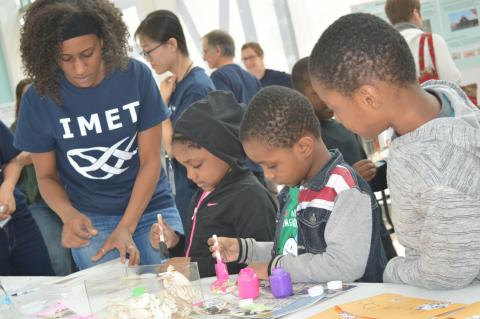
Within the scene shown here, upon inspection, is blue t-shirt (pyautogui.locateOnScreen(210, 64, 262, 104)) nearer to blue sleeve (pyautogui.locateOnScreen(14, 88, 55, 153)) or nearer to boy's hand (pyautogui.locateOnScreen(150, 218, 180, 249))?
blue sleeve (pyautogui.locateOnScreen(14, 88, 55, 153))

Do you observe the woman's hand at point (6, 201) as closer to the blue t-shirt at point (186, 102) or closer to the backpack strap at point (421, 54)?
the blue t-shirt at point (186, 102)

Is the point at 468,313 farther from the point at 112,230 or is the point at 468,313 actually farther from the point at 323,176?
the point at 112,230

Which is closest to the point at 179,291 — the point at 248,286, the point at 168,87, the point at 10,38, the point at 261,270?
the point at 248,286

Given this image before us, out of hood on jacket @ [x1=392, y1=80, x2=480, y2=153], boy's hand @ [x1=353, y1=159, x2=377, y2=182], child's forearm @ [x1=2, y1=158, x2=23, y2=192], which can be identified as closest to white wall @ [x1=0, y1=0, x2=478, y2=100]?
boy's hand @ [x1=353, y1=159, x2=377, y2=182]

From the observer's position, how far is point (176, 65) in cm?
306

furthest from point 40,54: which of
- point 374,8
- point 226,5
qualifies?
point 226,5

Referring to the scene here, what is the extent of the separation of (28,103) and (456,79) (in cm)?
212

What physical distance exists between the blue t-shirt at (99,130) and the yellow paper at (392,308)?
1278mm

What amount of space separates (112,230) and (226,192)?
0.57 metres

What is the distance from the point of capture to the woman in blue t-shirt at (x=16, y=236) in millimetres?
2574

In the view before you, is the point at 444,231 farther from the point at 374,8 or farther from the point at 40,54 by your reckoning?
the point at 374,8

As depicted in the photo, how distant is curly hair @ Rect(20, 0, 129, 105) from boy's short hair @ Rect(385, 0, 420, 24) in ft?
5.70

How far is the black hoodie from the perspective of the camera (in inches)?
78.2

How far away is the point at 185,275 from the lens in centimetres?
145
